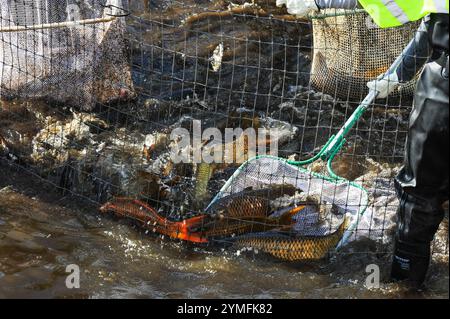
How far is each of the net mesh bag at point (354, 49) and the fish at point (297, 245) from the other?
1773mm

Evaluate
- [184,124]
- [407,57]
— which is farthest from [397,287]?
[184,124]

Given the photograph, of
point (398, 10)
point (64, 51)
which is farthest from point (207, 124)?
point (398, 10)

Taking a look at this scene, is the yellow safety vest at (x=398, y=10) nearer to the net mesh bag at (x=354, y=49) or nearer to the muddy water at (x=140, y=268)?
the muddy water at (x=140, y=268)

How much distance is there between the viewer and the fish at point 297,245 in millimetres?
4348

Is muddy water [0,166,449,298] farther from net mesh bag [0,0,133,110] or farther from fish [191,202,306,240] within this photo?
net mesh bag [0,0,133,110]

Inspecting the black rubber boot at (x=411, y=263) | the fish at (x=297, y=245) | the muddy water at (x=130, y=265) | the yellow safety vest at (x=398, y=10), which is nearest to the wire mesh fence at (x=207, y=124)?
the fish at (x=297, y=245)

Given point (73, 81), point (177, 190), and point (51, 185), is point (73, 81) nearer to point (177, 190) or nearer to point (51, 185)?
point (51, 185)

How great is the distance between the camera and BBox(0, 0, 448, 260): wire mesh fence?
4.56 meters

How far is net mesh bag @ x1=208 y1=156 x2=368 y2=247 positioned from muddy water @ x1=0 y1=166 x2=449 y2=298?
25 cm

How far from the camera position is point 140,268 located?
4316mm

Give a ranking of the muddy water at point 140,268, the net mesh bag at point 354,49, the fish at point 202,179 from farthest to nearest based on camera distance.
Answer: the net mesh bag at point 354,49 → the fish at point 202,179 → the muddy water at point 140,268

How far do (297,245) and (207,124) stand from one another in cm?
181

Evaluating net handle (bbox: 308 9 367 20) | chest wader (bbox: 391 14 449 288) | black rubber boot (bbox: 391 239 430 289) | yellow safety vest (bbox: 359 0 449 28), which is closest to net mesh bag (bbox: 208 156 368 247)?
black rubber boot (bbox: 391 239 430 289)

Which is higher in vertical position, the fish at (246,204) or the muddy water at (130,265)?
the fish at (246,204)
